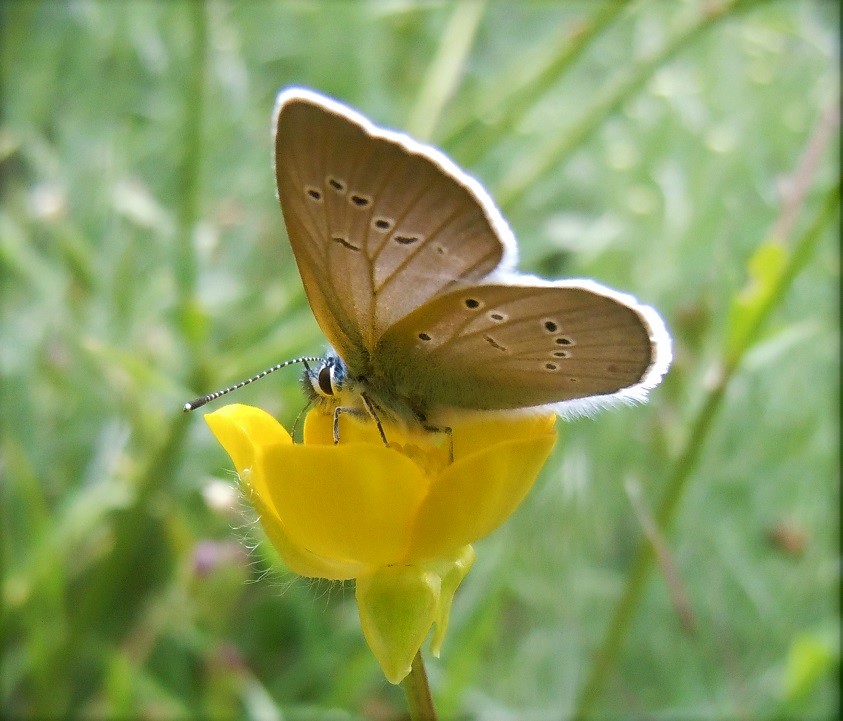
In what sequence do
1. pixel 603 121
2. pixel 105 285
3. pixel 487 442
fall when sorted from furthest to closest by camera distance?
pixel 105 285 < pixel 603 121 < pixel 487 442

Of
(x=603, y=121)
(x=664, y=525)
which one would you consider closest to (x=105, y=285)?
(x=603, y=121)

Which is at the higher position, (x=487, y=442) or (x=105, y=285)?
(x=487, y=442)

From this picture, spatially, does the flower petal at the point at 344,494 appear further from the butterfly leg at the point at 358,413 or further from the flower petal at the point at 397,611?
the butterfly leg at the point at 358,413

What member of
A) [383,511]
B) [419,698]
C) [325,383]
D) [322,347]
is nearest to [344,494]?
[383,511]

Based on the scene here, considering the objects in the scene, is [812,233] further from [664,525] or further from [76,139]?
[76,139]

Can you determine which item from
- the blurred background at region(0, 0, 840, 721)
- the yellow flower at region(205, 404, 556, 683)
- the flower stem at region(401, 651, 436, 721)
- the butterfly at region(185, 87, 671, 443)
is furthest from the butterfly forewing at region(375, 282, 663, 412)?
the blurred background at region(0, 0, 840, 721)

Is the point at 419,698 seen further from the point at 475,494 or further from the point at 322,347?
the point at 322,347
